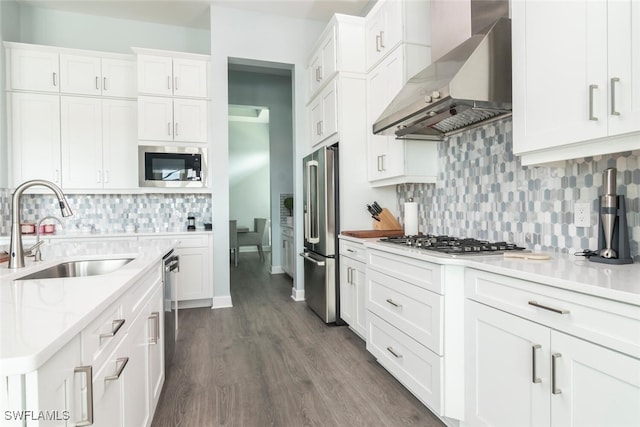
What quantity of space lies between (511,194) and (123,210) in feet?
13.6

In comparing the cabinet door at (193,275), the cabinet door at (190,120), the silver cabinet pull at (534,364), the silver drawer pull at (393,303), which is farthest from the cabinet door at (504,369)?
the cabinet door at (190,120)

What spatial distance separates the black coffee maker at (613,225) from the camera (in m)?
1.46

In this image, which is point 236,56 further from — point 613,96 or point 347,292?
point 613,96

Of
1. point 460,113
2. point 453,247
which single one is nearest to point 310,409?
point 453,247

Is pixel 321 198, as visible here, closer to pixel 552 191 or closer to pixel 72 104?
pixel 552 191

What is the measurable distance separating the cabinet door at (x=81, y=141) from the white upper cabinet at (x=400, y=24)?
3.15 meters

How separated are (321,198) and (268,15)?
2.47 meters

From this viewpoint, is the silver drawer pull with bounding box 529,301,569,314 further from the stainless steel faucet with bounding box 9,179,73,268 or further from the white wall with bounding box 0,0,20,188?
the white wall with bounding box 0,0,20,188

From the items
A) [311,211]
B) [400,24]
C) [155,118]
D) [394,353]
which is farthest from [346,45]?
[394,353]

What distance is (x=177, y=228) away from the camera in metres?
4.44

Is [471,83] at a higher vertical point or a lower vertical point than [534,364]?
higher

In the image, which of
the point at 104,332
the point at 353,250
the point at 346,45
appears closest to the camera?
the point at 104,332

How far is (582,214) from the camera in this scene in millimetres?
1719

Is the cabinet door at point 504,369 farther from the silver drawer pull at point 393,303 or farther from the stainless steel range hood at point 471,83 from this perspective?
the stainless steel range hood at point 471,83
